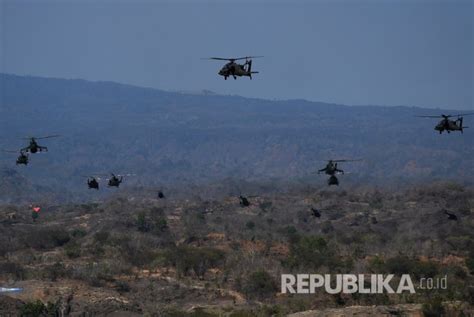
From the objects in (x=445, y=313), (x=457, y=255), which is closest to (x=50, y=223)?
(x=457, y=255)

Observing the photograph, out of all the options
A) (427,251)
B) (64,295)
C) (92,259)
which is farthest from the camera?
(427,251)

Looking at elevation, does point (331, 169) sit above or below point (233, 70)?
below

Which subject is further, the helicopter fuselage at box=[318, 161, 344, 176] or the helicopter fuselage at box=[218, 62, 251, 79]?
the helicopter fuselage at box=[318, 161, 344, 176]

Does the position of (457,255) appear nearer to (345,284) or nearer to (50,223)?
(345,284)

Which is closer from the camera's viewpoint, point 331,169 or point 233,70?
point 233,70

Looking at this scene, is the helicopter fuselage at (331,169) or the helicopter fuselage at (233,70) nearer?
the helicopter fuselage at (233,70)

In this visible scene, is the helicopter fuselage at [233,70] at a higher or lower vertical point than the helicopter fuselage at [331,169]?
higher

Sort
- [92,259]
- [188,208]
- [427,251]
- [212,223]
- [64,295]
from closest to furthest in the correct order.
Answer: [64,295] < [92,259] < [427,251] < [212,223] < [188,208]

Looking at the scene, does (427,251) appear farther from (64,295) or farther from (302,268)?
(64,295)

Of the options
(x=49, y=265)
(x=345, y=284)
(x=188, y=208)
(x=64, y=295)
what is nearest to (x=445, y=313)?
(x=345, y=284)

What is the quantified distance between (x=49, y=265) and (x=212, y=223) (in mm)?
33956

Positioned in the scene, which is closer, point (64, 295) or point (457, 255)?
point (64, 295)

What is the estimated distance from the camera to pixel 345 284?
165 feet

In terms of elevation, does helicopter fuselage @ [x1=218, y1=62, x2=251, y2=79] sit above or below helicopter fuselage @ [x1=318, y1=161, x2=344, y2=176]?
above
